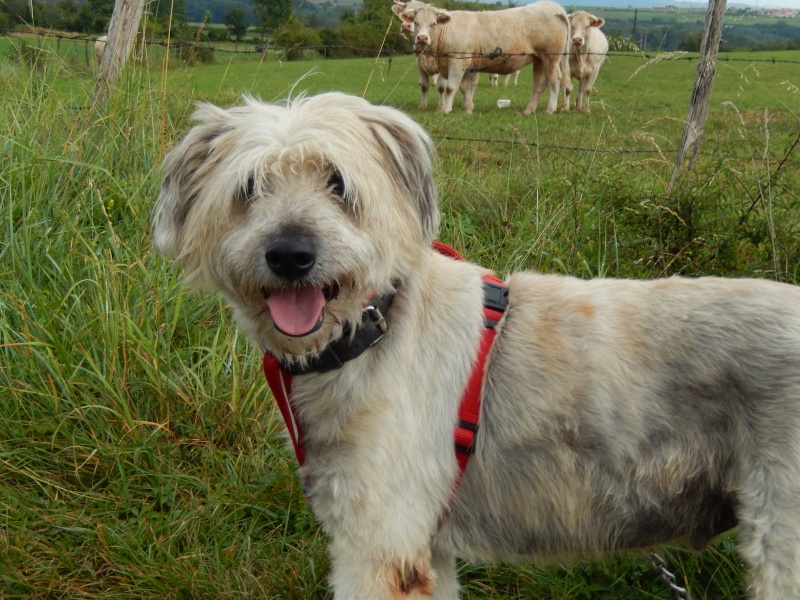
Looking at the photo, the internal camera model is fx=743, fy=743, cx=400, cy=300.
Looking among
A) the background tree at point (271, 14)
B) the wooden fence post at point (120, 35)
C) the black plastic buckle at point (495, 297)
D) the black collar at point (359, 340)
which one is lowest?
the black collar at point (359, 340)

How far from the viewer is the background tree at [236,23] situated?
895 centimetres

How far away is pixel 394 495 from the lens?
2.26 meters

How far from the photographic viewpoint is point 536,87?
54.3 feet

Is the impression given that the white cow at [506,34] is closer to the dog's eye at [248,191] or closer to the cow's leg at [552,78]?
the cow's leg at [552,78]

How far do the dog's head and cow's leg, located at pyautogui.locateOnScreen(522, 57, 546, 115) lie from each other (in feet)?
44.2

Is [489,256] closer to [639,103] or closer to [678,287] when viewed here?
[678,287]

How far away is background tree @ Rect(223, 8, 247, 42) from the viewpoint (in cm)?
895

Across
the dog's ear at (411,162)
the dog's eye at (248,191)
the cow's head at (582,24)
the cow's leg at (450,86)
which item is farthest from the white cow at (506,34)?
the dog's eye at (248,191)

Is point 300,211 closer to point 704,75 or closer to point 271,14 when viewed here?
point 704,75

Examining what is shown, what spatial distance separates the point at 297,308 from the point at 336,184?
0.42 metres

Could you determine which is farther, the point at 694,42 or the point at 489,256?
the point at 694,42

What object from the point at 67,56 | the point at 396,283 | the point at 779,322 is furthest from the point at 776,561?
the point at 67,56

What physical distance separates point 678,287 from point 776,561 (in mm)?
864

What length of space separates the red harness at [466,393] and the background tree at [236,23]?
701 cm
